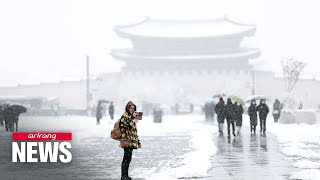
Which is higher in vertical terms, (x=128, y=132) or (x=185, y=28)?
(x=185, y=28)

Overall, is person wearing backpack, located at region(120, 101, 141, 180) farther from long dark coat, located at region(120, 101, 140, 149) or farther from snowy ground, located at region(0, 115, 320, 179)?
snowy ground, located at region(0, 115, 320, 179)

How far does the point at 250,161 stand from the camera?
12.7 m

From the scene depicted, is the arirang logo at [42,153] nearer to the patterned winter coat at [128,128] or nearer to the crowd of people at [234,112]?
the patterned winter coat at [128,128]

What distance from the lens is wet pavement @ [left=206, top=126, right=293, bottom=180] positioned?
10.4 meters

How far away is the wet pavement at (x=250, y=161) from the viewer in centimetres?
1038

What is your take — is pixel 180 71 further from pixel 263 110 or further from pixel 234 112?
pixel 234 112

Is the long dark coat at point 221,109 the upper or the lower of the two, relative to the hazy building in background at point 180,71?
lower

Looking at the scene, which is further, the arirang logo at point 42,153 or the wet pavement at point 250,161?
the arirang logo at point 42,153

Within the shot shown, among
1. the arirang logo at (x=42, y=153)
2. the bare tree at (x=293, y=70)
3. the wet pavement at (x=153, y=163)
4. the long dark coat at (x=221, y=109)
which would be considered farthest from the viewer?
the bare tree at (x=293, y=70)

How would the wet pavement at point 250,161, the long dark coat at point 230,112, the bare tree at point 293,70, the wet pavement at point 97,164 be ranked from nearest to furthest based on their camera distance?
the wet pavement at point 250,161, the wet pavement at point 97,164, the long dark coat at point 230,112, the bare tree at point 293,70

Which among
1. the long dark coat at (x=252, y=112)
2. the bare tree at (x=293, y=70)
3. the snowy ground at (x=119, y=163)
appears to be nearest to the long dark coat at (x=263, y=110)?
the long dark coat at (x=252, y=112)

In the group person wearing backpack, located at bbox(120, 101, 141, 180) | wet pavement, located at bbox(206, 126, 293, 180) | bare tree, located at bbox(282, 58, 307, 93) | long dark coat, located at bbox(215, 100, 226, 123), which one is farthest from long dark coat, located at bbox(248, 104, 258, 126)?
bare tree, located at bbox(282, 58, 307, 93)

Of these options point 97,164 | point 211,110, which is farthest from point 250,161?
point 211,110

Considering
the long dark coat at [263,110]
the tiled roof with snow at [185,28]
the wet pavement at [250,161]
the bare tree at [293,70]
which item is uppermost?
the tiled roof with snow at [185,28]
